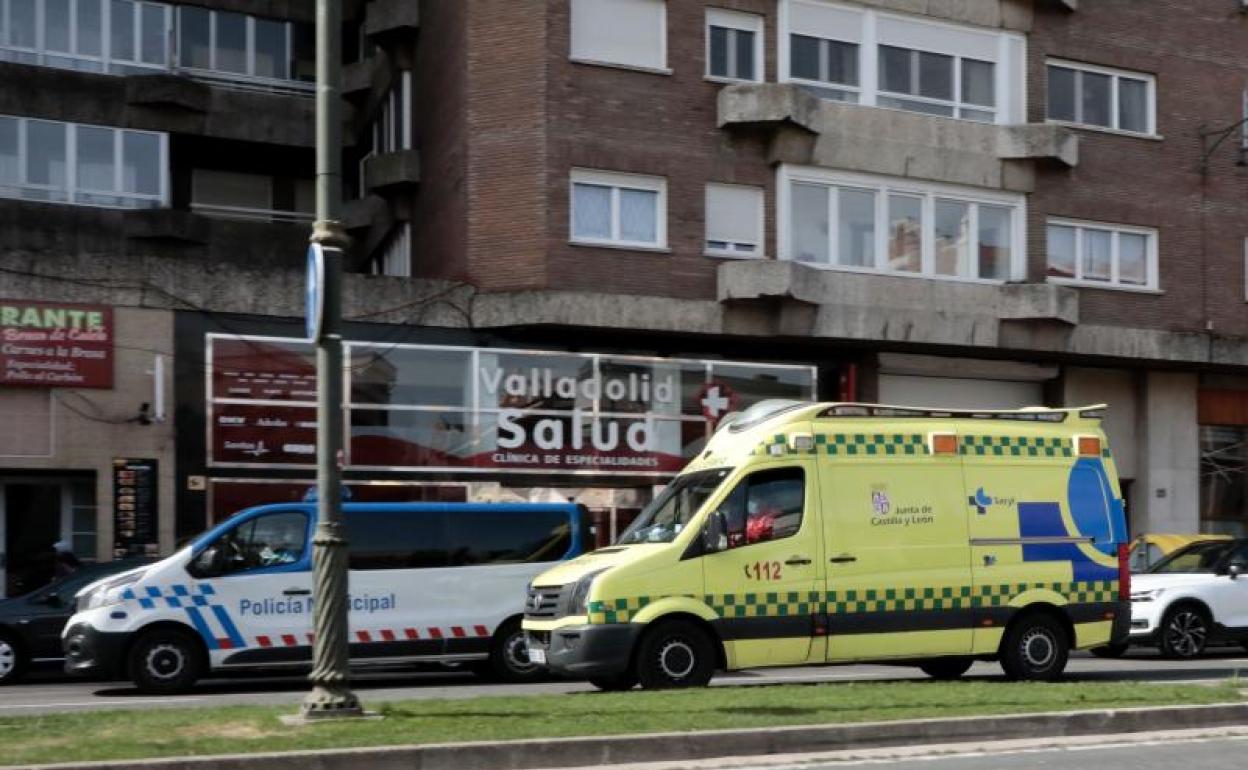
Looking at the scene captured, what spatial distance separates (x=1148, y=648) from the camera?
20.7 metres

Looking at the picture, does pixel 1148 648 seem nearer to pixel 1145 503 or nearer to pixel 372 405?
pixel 1145 503

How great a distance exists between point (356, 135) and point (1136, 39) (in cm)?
1542

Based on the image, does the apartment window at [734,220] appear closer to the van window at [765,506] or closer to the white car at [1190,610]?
the white car at [1190,610]

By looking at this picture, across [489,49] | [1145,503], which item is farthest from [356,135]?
[1145,503]

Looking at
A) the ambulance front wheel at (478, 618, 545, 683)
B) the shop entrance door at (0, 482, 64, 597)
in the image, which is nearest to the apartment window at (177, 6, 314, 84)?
the shop entrance door at (0, 482, 64, 597)

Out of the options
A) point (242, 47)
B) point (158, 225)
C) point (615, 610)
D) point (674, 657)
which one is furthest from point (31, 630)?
point (242, 47)

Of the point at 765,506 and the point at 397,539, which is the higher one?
the point at 765,506

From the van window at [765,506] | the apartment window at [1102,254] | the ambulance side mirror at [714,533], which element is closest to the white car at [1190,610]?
the van window at [765,506]

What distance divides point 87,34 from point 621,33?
38.0 feet

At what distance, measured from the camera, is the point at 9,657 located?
60.2 feet

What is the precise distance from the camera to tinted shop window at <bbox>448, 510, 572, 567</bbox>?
57.4 ft

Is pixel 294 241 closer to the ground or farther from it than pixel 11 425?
farther from it

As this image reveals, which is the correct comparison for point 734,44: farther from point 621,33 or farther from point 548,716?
point 548,716

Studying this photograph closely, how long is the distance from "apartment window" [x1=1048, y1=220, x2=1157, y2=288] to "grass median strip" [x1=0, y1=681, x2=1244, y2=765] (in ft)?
53.8
